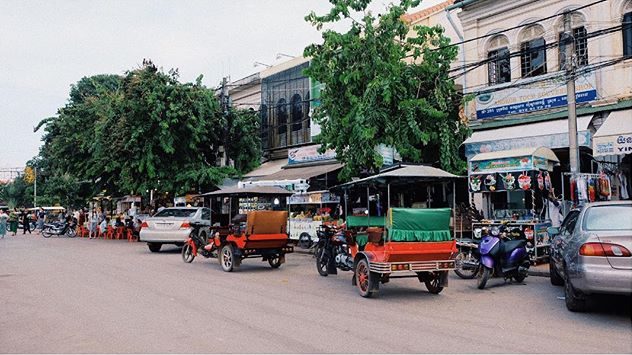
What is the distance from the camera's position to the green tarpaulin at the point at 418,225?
8922 mm

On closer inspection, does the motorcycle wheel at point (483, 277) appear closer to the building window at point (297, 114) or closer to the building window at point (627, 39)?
the building window at point (627, 39)

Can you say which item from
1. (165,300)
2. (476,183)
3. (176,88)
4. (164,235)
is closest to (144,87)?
(176,88)

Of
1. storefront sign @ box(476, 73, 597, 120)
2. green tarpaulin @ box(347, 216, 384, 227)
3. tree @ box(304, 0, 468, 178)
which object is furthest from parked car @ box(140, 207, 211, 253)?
storefront sign @ box(476, 73, 597, 120)

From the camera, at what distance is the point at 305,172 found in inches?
884

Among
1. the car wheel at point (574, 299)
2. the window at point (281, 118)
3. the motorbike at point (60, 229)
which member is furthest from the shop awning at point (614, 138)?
the motorbike at point (60, 229)

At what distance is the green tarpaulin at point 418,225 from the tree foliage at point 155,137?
17343 mm

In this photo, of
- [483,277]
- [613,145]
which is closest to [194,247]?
[483,277]

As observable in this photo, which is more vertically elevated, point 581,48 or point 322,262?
point 581,48

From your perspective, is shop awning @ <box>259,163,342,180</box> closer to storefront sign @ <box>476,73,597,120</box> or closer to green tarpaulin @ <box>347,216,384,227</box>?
storefront sign @ <box>476,73,597,120</box>

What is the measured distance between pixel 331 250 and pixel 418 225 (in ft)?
10.6

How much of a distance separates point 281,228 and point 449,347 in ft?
26.0

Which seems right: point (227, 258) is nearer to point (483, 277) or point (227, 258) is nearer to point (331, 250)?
point (331, 250)

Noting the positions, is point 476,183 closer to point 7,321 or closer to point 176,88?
point 7,321

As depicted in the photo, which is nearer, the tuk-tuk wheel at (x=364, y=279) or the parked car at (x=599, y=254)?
the parked car at (x=599, y=254)
